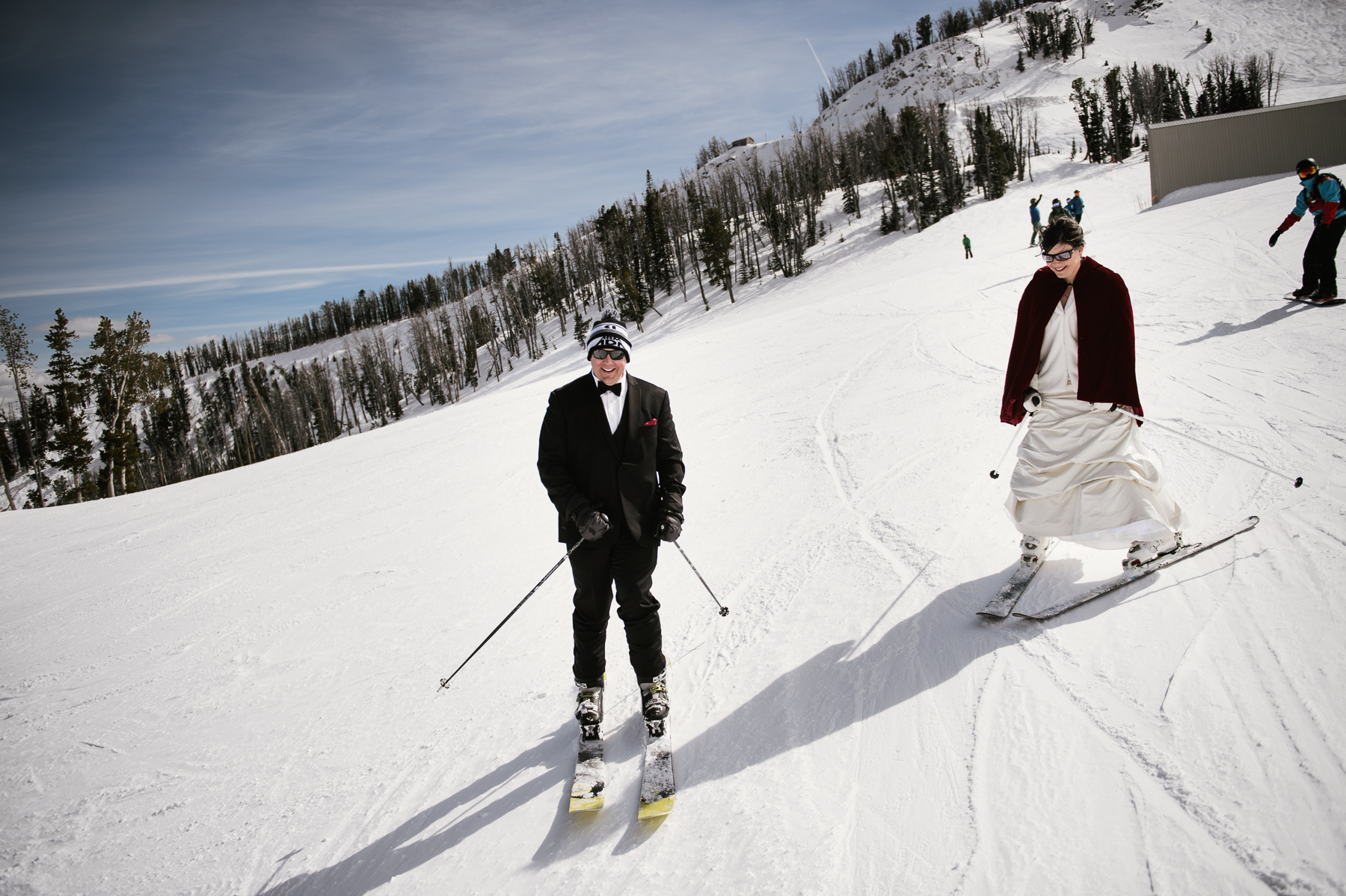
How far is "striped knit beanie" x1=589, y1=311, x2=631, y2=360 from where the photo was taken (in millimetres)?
2795

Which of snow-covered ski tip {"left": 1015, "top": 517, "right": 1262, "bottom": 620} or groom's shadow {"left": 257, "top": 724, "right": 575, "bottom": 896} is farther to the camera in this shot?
snow-covered ski tip {"left": 1015, "top": 517, "right": 1262, "bottom": 620}

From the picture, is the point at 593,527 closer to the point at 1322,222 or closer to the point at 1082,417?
the point at 1082,417

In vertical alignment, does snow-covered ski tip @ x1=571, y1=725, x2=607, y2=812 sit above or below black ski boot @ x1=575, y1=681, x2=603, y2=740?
below

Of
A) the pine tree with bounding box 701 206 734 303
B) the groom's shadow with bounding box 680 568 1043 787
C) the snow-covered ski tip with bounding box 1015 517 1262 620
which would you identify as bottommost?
the groom's shadow with bounding box 680 568 1043 787

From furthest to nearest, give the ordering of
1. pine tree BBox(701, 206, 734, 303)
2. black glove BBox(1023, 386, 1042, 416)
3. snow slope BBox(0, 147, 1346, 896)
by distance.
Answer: pine tree BBox(701, 206, 734, 303)
black glove BBox(1023, 386, 1042, 416)
snow slope BBox(0, 147, 1346, 896)

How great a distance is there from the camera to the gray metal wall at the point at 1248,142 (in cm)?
2416

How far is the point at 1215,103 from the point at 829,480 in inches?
3110

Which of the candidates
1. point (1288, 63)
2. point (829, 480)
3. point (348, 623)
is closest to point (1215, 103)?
point (1288, 63)

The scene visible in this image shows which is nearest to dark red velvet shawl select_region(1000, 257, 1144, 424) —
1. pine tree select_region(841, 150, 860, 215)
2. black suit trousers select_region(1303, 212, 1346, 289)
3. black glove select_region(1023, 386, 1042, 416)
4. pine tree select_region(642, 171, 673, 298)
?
black glove select_region(1023, 386, 1042, 416)

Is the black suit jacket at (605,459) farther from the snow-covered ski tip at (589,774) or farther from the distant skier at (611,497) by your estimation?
the snow-covered ski tip at (589,774)

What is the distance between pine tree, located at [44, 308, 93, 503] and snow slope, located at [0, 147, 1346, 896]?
2577 cm

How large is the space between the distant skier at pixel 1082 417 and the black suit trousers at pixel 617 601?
2.37 metres

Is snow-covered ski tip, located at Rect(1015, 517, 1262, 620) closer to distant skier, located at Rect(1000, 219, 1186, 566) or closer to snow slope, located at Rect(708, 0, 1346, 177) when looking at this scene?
distant skier, located at Rect(1000, 219, 1186, 566)

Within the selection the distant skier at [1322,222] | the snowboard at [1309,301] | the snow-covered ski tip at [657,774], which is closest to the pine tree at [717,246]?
the snowboard at [1309,301]
